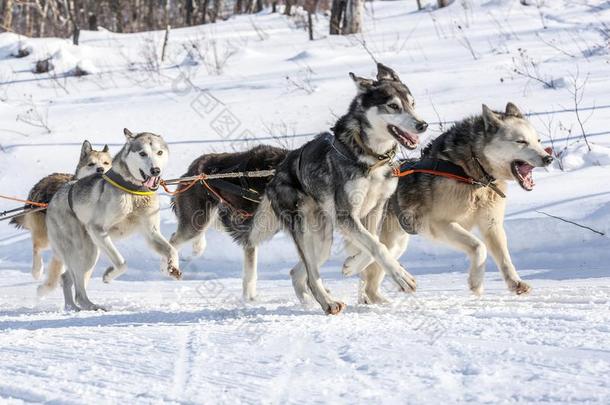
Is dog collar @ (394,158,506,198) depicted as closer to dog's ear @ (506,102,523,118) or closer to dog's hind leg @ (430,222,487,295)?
dog's hind leg @ (430,222,487,295)

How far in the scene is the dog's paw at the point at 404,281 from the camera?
4391 millimetres

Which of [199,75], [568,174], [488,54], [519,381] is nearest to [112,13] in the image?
[199,75]

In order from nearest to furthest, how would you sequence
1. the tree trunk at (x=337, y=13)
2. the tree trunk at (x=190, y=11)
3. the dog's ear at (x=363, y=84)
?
the dog's ear at (x=363, y=84), the tree trunk at (x=337, y=13), the tree trunk at (x=190, y=11)

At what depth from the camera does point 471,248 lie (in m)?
5.09

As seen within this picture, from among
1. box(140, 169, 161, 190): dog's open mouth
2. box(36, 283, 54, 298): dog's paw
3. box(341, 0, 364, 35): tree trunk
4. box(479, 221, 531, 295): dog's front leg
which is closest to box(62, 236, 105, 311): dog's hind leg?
box(36, 283, 54, 298): dog's paw

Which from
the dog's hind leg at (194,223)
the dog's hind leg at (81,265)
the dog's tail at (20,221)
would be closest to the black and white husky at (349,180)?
the dog's hind leg at (194,223)

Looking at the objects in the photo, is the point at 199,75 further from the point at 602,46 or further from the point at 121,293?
the point at 121,293

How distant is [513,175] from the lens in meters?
5.20

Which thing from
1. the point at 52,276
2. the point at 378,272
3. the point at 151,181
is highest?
the point at 151,181

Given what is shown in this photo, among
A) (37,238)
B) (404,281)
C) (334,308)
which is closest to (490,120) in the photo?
(404,281)

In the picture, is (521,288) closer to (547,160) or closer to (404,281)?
(547,160)

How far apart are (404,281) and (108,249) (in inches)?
91.3

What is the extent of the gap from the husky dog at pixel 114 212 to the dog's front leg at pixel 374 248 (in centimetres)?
147

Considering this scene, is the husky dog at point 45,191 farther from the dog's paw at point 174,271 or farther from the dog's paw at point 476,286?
the dog's paw at point 476,286
